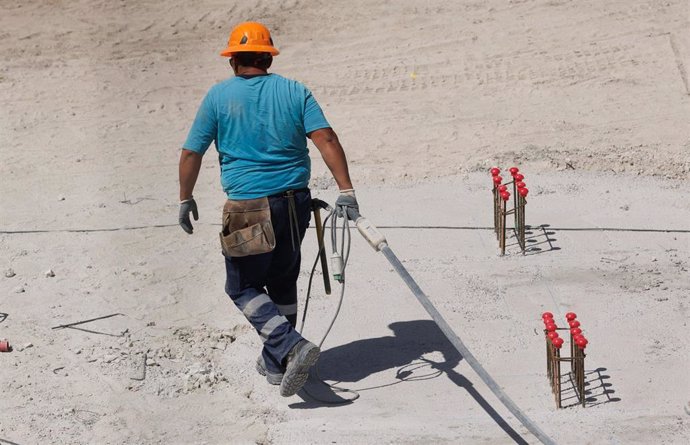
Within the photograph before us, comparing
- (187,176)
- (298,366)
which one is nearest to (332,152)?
(187,176)

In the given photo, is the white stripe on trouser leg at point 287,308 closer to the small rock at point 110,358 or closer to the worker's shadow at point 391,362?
the worker's shadow at point 391,362

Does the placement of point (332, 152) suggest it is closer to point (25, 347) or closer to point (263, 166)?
point (263, 166)

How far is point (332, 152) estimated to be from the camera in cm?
539

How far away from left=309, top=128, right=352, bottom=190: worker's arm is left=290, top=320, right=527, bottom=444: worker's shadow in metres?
1.07

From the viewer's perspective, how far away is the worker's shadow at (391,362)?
5.68 m

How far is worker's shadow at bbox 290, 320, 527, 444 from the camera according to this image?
5684mm

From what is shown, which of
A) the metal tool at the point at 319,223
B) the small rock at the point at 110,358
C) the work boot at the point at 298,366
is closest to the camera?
the work boot at the point at 298,366

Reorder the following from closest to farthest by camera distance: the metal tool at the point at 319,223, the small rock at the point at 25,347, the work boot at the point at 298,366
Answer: the work boot at the point at 298,366
the metal tool at the point at 319,223
the small rock at the point at 25,347

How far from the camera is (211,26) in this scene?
13.4 m

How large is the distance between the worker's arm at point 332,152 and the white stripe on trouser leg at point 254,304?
67cm

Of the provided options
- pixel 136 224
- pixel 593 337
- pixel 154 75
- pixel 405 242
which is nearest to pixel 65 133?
pixel 154 75

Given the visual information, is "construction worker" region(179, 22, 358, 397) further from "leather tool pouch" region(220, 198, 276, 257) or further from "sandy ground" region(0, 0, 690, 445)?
"sandy ground" region(0, 0, 690, 445)

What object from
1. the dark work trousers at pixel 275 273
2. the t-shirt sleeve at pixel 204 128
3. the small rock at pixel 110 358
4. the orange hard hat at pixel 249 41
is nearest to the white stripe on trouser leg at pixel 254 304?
the dark work trousers at pixel 275 273

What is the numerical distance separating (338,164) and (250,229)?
0.52 meters
